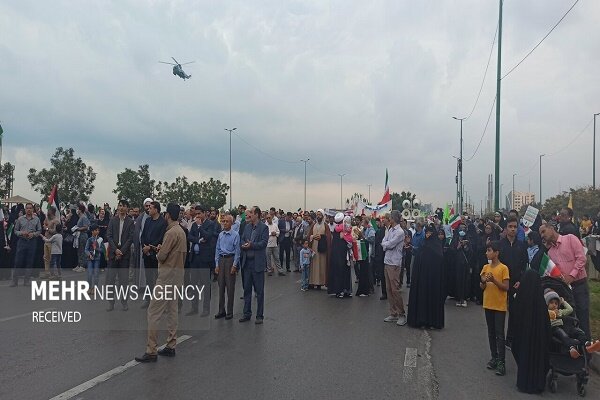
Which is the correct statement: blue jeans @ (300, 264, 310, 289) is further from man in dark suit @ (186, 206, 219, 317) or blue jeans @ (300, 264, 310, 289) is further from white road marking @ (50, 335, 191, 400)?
white road marking @ (50, 335, 191, 400)

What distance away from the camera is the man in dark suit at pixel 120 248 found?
10.8m

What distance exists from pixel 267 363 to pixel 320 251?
7.67 metres

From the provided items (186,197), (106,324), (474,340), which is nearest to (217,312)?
(106,324)

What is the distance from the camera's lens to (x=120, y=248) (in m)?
10.8

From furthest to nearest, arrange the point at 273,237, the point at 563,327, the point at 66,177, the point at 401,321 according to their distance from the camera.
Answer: the point at 66,177 < the point at 273,237 < the point at 401,321 < the point at 563,327

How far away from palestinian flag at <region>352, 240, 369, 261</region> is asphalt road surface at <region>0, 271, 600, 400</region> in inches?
134

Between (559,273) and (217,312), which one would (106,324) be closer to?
(217,312)

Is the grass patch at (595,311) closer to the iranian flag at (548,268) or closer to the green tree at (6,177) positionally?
the iranian flag at (548,268)

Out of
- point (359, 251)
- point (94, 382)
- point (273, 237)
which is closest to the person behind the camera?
point (94, 382)

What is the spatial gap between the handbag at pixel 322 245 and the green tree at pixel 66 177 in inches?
1478

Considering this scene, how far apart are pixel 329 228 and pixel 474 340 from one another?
6429 mm

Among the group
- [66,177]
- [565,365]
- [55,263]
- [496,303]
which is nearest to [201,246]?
[496,303]

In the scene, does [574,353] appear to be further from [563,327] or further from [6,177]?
[6,177]

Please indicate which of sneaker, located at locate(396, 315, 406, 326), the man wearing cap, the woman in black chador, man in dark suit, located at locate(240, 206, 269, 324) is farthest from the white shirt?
the woman in black chador
